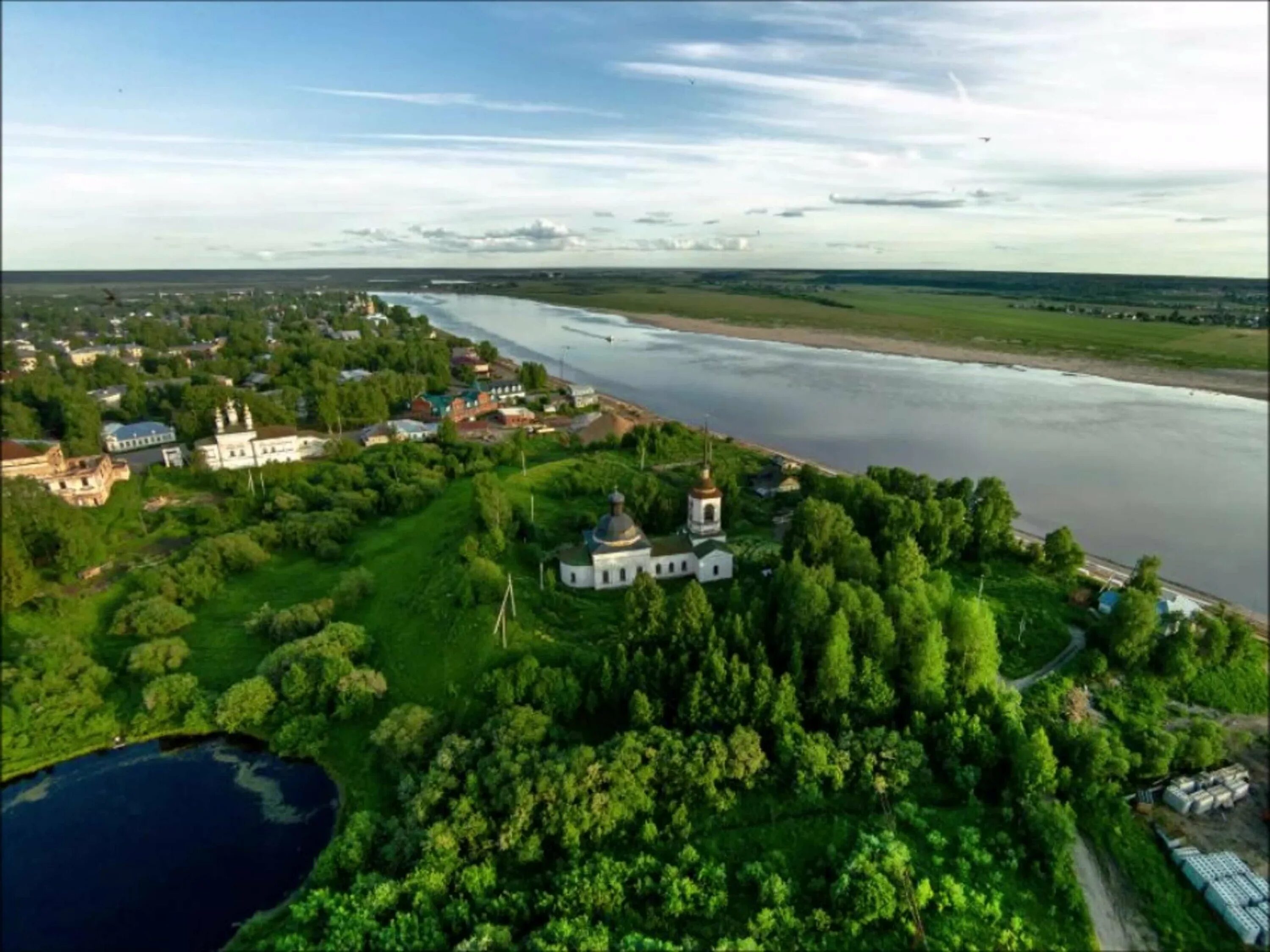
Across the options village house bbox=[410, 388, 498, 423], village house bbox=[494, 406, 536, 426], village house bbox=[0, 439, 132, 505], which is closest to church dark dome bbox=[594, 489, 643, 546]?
village house bbox=[0, 439, 132, 505]

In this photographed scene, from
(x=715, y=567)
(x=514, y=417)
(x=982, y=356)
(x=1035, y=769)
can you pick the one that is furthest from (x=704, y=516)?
(x=982, y=356)

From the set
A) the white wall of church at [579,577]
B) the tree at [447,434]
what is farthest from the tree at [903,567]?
the tree at [447,434]

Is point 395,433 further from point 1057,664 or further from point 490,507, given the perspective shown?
point 1057,664

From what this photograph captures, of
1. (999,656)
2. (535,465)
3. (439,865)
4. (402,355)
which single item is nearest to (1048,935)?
(999,656)

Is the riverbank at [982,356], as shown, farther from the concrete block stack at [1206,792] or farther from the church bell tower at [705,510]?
the church bell tower at [705,510]

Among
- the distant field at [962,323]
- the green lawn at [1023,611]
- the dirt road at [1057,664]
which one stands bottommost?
the dirt road at [1057,664]

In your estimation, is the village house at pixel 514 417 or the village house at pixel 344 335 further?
the village house at pixel 344 335

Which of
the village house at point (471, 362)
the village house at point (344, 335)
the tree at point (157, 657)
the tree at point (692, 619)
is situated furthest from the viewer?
the village house at point (344, 335)
